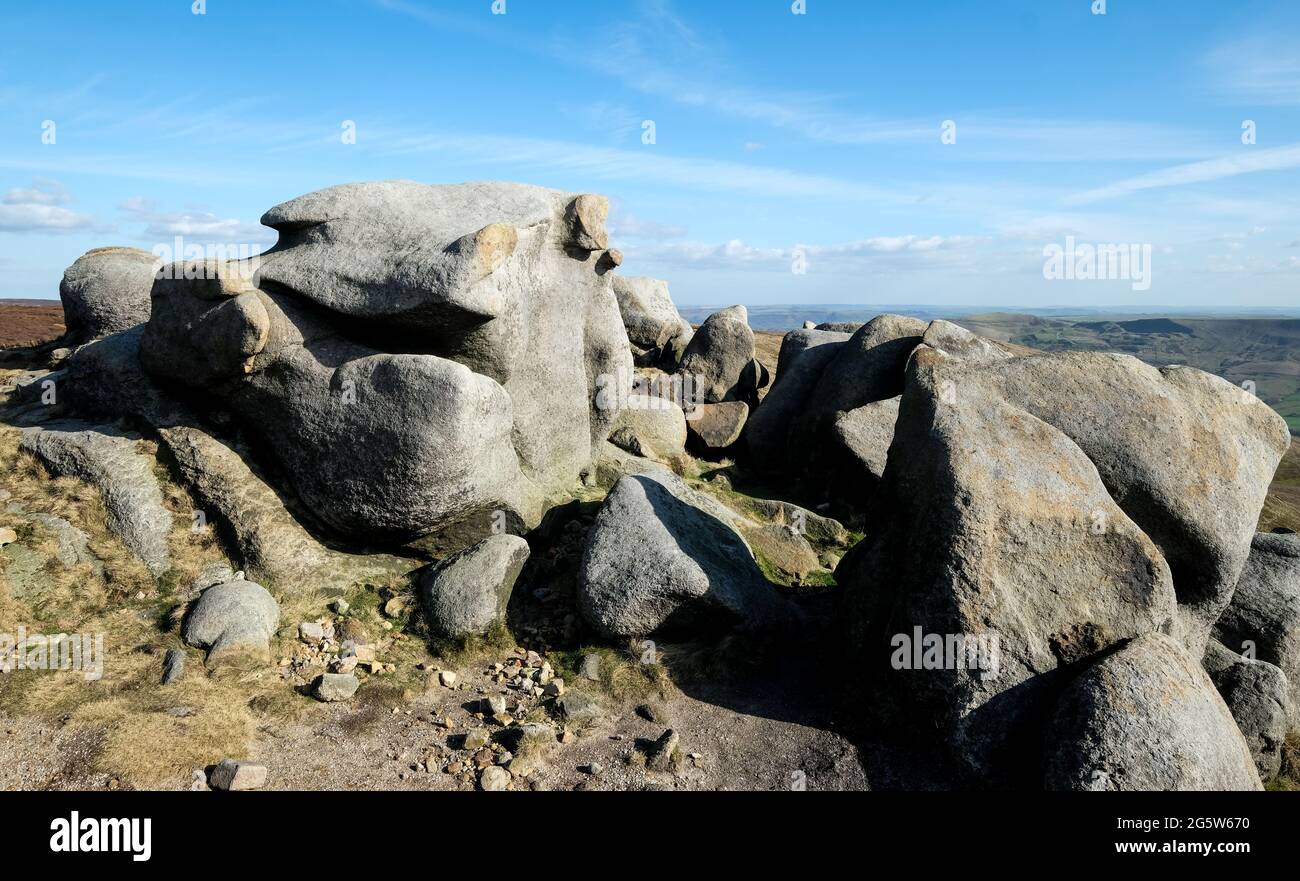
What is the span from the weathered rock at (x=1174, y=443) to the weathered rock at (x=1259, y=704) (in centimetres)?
49

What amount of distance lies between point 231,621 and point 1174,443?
39.1 ft

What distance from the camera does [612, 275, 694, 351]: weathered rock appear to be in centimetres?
2675

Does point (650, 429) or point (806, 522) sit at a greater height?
point (650, 429)

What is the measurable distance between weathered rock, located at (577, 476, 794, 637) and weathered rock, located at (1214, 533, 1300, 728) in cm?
596

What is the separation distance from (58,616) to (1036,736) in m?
11.3

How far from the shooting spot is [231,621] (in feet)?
34.6

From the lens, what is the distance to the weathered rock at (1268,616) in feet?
37.0

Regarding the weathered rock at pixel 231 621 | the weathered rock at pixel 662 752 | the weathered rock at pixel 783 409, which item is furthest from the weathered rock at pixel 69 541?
the weathered rock at pixel 783 409

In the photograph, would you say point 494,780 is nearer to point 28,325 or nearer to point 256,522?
point 256,522

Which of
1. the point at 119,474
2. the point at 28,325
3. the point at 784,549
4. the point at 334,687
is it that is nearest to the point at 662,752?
the point at 334,687

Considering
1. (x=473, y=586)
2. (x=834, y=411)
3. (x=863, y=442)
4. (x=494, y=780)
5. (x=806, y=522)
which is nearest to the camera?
(x=494, y=780)
